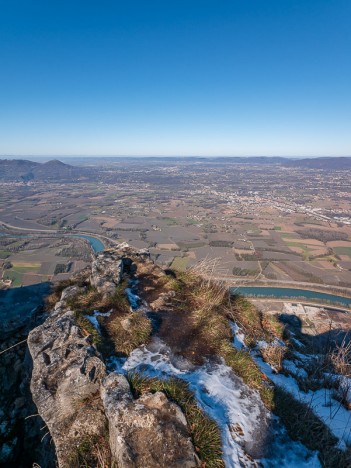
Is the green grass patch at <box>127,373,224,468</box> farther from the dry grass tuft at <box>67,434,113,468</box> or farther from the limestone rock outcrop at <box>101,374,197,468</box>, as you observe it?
the dry grass tuft at <box>67,434,113,468</box>

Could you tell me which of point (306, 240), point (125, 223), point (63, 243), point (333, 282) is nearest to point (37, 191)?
point (125, 223)

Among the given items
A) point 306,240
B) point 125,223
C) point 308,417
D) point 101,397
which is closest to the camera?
point 101,397

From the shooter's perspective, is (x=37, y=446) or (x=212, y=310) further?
(x=212, y=310)

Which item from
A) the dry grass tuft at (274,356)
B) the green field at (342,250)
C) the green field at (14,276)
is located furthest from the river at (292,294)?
the green field at (14,276)

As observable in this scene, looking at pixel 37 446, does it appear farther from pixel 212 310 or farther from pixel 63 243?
pixel 63 243

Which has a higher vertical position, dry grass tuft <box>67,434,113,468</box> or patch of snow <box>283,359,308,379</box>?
dry grass tuft <box>67,434,113,468</box>

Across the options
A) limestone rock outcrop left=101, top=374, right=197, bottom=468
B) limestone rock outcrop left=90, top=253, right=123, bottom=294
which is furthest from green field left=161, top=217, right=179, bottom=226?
limestone rock outcrop left=101, top=374, right=197, bottom=468
